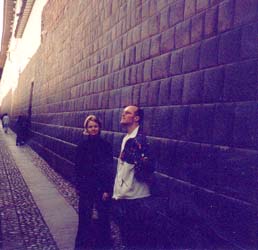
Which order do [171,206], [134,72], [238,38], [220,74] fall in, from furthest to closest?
[134,72] → [171,206] → [220,74] → [238,38]

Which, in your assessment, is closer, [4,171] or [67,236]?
[67,236]

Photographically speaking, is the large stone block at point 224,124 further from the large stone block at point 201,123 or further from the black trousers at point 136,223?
the black trousers at point 136,223

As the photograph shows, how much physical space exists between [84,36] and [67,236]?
5.22 meters

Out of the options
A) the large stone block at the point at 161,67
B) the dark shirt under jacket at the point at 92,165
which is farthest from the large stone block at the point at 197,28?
the dark shirt under jacket at the point at 92,165

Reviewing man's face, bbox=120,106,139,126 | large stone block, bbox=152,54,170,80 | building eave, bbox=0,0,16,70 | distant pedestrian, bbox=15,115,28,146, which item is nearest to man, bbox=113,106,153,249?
man's face, bbox=120,106,139,126

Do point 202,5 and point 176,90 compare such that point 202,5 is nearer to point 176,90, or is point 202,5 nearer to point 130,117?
point 176,90

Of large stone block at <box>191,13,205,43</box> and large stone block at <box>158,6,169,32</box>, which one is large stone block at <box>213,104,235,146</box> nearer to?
large stone block at <box>191,13,205,43</box>

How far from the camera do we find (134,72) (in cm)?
584

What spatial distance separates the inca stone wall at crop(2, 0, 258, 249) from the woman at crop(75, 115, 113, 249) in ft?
1.94

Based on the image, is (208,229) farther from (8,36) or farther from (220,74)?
(8,36)

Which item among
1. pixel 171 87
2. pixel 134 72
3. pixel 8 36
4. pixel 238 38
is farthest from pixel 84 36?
pixel 8 36

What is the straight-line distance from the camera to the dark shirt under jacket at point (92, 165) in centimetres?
442

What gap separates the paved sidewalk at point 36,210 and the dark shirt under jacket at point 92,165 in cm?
76

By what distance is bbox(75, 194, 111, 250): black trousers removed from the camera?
4453 millimetres
